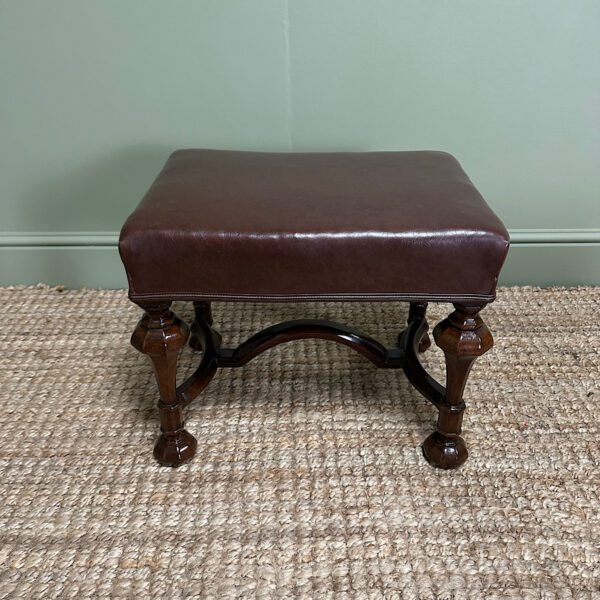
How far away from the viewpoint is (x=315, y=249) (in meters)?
0.68

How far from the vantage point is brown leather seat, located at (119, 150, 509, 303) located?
0.68 meters

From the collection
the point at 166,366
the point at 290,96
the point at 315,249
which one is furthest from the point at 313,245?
the point at 290,96

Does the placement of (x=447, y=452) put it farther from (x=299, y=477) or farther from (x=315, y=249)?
(x=315, y=249)

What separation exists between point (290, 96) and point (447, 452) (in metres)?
0.64

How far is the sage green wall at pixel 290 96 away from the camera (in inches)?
39.8

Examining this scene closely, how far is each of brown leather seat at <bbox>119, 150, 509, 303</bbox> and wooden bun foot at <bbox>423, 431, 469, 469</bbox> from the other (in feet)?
0.71

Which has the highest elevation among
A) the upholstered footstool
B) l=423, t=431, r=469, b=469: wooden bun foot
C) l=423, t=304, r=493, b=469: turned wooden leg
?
the upholstered footstool

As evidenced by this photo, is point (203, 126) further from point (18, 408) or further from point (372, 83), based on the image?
point (18, 408)

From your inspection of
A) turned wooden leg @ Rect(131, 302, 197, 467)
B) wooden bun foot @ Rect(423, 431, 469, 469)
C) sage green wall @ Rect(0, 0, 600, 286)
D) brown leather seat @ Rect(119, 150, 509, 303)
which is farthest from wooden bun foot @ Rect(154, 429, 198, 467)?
sage green wall @ Rect(0, 0, 600, 286)

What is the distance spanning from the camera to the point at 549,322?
113 cm

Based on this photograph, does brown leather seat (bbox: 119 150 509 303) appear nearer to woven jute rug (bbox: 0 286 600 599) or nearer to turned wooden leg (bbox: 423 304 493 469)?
turned wooden leg (bbox: 423 304 493 469)

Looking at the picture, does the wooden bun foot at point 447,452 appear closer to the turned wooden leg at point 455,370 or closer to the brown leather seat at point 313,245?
the turned wooden leg at point 455,370

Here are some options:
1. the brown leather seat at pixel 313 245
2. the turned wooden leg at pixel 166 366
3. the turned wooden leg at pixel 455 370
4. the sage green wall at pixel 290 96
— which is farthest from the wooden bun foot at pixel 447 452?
the sage green wall at pixel 290 96

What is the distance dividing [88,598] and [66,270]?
2.37 ft
